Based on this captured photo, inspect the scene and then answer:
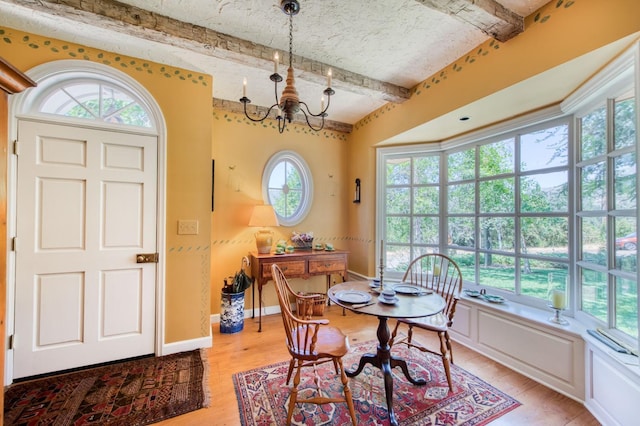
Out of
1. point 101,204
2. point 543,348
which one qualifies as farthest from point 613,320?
point 101,204

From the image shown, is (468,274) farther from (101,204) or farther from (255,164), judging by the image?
(101,204)

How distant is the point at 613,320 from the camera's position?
1.78m

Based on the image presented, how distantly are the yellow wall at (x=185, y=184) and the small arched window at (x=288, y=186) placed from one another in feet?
3.38

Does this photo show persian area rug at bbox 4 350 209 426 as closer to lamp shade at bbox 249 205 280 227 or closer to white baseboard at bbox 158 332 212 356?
white baseboard at bbox 158 332 212 356

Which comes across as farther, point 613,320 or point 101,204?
point 101,204

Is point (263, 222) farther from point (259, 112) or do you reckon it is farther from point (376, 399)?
point (376, 399)

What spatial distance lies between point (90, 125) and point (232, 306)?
2141 millimetres

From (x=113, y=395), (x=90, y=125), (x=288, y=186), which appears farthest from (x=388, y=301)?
(x=90, y=125)

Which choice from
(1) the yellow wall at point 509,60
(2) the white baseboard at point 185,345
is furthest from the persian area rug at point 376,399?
(1) the yellow wall at point 509,60

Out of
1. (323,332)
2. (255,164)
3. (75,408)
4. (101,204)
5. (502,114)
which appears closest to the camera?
(75,408)

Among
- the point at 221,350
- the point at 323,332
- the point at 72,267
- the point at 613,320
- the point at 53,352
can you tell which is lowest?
the point at 221,350

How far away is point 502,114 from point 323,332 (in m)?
2.62

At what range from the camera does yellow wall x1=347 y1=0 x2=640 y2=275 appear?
150 cm

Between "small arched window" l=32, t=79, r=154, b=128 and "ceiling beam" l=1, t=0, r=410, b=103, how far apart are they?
571 mm
